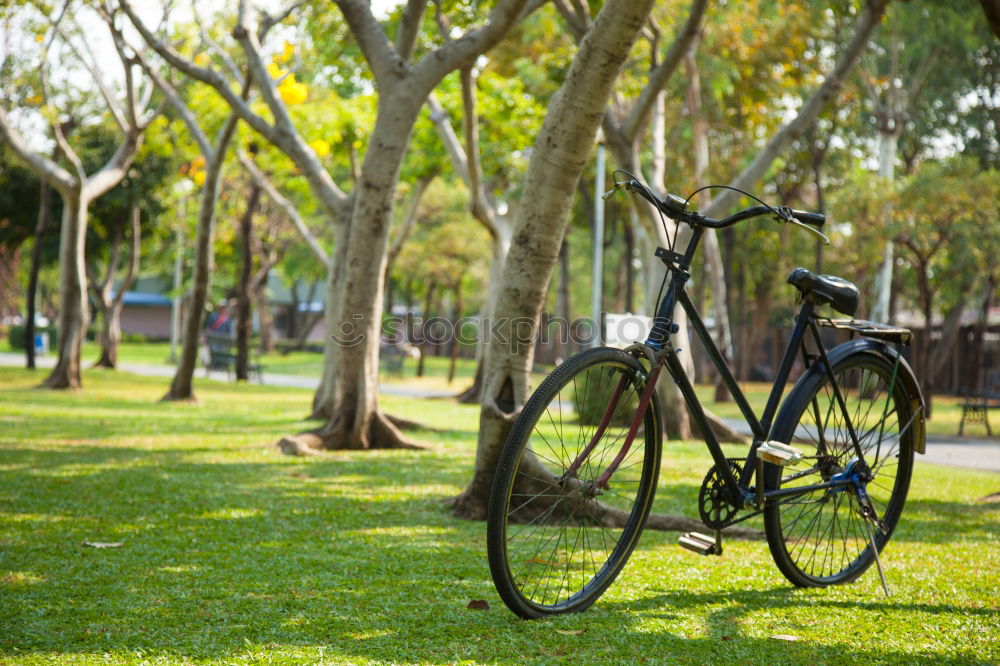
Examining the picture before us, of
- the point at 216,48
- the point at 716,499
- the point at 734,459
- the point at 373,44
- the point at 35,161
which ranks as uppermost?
the point at 216,48

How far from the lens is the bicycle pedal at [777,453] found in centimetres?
383

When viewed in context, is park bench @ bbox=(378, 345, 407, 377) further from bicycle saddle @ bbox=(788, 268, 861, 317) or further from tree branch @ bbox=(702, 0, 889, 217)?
bicycle saddle @ bbox=(788, 268, 861, 317)

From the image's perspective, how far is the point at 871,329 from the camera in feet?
14.1

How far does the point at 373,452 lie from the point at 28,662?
260 inches

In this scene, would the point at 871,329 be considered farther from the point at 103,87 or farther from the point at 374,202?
the point at 103,87

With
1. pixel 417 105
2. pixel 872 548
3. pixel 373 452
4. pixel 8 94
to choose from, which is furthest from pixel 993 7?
pixel 8 94

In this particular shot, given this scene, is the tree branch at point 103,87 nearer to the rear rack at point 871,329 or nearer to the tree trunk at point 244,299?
the tree trunk at point 244,299

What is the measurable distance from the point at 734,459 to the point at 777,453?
0.65 feet

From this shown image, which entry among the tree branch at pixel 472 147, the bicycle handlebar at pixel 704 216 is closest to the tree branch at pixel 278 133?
the tree branch at pixel 472 147

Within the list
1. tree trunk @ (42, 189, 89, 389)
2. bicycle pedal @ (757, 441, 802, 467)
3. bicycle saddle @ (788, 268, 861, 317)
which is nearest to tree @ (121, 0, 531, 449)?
bicycle saddle @ (788, 268, 861, 317)

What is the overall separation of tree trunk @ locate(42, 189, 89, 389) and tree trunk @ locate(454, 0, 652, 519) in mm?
13347

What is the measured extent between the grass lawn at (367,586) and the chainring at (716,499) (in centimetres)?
34

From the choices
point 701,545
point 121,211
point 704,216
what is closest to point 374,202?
point 704,216

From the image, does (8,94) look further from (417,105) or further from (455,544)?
(455,544)
